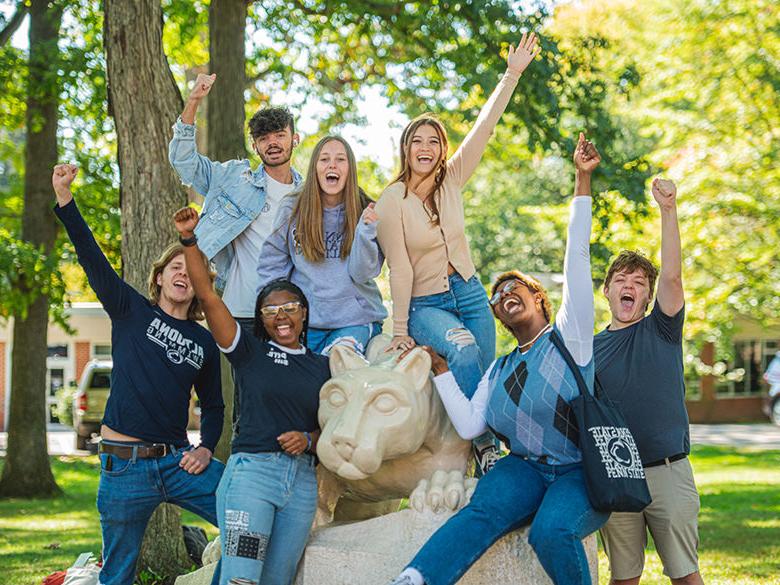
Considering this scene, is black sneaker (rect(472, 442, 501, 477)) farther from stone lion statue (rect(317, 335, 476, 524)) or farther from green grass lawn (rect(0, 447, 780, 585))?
green grass lawn (rect(0, 447, 780, 585))

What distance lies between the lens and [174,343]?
447 cm

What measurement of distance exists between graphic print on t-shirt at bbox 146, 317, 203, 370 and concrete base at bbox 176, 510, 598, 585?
98 centimetres

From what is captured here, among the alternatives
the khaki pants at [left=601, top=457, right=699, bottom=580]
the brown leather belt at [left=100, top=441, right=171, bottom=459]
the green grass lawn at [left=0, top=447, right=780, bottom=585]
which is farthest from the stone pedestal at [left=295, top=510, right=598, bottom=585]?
the green grass lawn at [left=0, top=447, right=780, bottom=585]

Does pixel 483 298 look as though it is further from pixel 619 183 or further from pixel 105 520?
pixel 619 183

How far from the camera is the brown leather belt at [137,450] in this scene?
14.3 feet

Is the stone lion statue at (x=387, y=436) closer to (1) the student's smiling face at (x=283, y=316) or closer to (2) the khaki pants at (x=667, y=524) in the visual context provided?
(1) the student's smiling face at (x=283, y=316)

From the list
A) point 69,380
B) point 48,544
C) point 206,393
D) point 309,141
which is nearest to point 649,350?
point 206,393

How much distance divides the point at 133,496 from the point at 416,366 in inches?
54.0

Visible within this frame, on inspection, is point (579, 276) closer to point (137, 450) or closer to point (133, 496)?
point (137, 450)

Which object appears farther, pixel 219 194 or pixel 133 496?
pixel 219 194

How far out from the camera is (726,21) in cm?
1638

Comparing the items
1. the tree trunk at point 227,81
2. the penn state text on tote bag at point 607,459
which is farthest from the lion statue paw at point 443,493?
the tree trunk at point 227,81

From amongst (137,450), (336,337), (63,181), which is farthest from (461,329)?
(63,181)

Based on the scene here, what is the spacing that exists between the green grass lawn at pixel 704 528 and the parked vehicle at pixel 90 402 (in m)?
3.43
